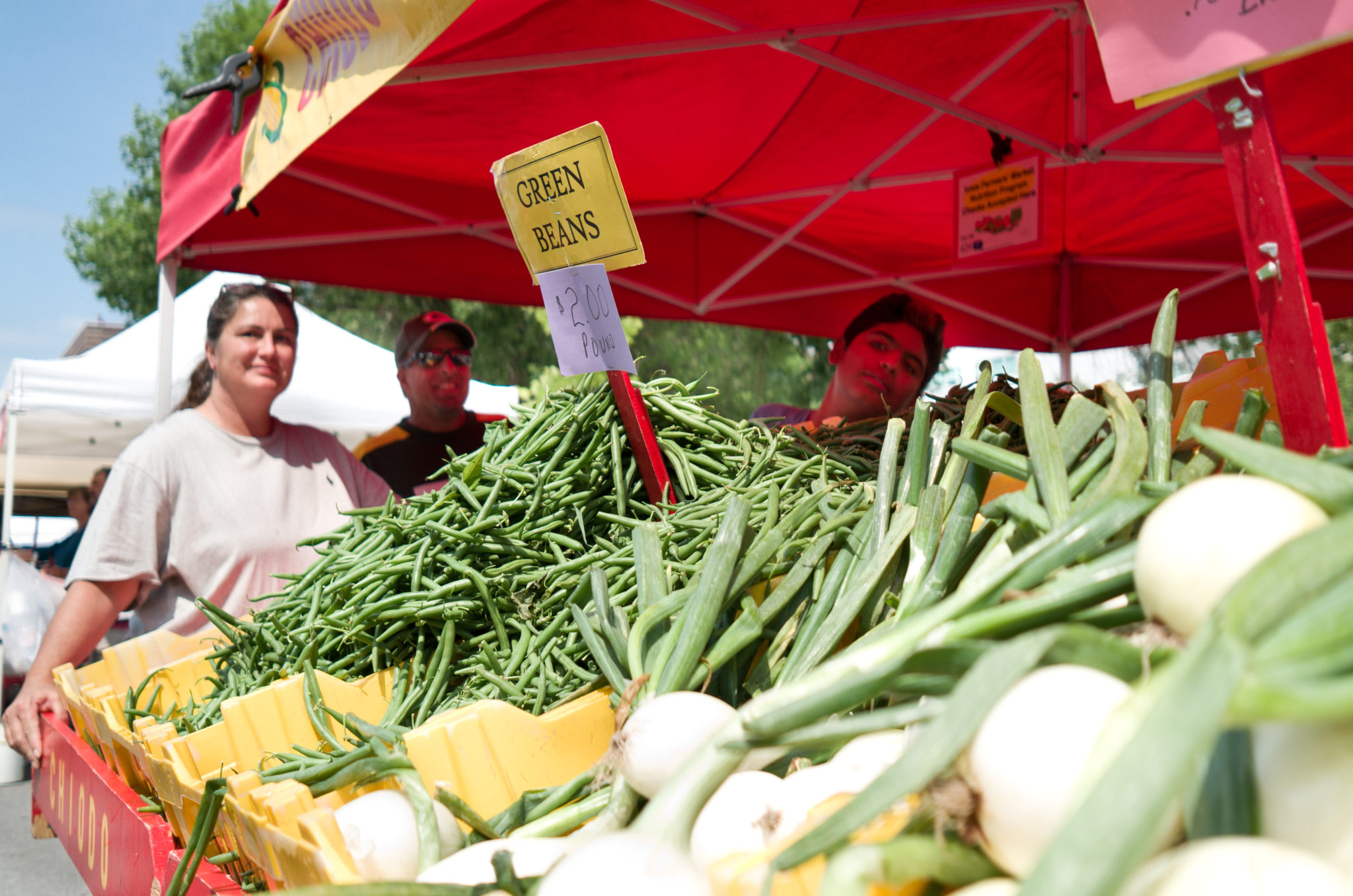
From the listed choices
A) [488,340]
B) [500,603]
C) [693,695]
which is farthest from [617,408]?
[488,340]

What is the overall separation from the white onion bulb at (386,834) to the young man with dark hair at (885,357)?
91.1 inches

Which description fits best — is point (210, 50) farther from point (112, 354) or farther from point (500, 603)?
point (500, 603)

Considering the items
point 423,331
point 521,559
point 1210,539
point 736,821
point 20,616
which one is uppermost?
point 423,331

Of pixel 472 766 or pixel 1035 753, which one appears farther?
pixel 472 766

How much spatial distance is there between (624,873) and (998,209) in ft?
11.8

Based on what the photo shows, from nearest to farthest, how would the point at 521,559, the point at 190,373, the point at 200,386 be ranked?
1. the point at 521,559
2. the point at 200,386
3. the point at 190,373

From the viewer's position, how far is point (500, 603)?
1366 millimetres

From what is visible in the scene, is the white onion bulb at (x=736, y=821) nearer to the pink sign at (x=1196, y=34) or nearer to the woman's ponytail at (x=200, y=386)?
the pink sign at (x=1196, y=34)

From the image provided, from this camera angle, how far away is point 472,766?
3.45 feet

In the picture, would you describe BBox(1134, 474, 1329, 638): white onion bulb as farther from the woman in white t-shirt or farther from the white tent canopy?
the white tent canopy

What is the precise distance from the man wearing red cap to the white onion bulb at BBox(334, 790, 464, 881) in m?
2.80

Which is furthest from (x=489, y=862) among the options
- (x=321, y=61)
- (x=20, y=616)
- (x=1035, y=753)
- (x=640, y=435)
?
(x=20, y=616)

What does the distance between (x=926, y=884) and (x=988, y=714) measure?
0.14 metres

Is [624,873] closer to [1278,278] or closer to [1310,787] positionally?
[1310,787]
